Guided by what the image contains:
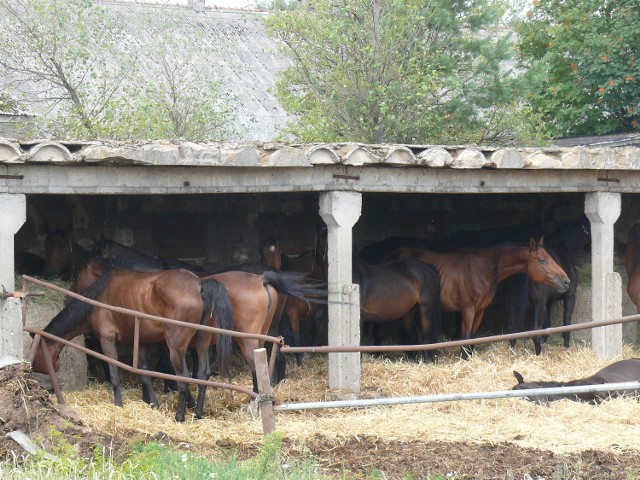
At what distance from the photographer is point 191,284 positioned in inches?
376

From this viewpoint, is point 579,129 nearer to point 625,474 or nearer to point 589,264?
point 589,264

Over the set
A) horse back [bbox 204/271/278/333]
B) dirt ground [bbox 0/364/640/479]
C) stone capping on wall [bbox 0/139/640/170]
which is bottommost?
dirt ground [bbox 0/364/640/479]

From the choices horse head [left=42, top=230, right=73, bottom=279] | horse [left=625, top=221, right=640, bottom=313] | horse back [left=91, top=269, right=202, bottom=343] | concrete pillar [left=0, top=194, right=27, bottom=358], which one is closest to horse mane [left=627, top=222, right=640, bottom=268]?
horse [left=625, top=221, right=640, bottom=313]

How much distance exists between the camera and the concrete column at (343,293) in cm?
992

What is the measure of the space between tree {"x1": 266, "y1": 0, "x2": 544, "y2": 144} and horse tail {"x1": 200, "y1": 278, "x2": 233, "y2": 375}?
788cm

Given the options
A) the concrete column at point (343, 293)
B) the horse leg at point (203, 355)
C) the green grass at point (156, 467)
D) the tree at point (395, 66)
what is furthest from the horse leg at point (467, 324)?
the green grass at point (156, 467)

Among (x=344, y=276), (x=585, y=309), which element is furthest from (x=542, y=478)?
(x=585, y=309)

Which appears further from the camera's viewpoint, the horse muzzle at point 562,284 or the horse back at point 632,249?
the horse back at point 632,249

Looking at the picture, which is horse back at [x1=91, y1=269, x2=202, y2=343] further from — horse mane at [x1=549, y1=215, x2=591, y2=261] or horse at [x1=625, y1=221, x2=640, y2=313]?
horse at [x1=625, y1=221, x2=640, y2=313]

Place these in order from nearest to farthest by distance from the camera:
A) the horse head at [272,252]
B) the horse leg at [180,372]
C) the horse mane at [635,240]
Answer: the horse leg at [180,372], the horse head at [272,252], the horse mane at [635,240]

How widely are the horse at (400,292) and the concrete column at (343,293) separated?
1.79 m

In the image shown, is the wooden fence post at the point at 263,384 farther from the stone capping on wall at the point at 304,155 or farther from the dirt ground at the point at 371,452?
the stone capping on wall at the point at 304,155

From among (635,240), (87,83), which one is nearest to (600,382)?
(635,240)

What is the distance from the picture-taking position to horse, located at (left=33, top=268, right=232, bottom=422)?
370 inches
